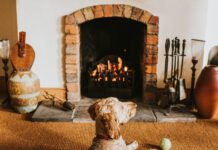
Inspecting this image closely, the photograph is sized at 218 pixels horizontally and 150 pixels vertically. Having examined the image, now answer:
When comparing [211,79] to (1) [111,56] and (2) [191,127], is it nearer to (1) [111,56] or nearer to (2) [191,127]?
(2) [191,127]

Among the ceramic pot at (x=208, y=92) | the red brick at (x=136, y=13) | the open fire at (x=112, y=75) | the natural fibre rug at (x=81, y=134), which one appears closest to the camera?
the natural fibre rug at (x=81, y=134)

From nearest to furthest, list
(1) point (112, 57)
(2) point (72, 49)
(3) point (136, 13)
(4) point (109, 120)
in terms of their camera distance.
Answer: (4) point (109, 120), (3) point (136, 13), (2) point (72, 49), (1) point (112, 57)

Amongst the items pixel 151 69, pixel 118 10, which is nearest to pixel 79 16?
pixel 118 10

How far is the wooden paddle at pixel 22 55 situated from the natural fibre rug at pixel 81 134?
48 cm

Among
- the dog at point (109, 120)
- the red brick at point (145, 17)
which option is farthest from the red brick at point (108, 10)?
the dog at point (109, 120)

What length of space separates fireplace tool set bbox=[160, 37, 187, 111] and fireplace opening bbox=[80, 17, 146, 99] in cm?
38

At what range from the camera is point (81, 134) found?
2.89 meters

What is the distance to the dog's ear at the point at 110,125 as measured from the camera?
199 centimetres

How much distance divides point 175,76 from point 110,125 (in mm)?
1622

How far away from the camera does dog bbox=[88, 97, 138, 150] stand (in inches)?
79.3

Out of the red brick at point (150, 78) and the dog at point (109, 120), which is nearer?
the dog at point (109, 120)

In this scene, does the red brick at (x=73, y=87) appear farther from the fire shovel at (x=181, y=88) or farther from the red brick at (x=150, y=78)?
the fire shovel at (x=181, y=88)

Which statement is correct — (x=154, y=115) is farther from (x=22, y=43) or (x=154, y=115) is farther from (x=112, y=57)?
(x=22, y=43)

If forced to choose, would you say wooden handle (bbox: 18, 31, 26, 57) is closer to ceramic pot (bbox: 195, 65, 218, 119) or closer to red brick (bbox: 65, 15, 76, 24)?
red brick (bbox: 65, 15, 76, 24)
